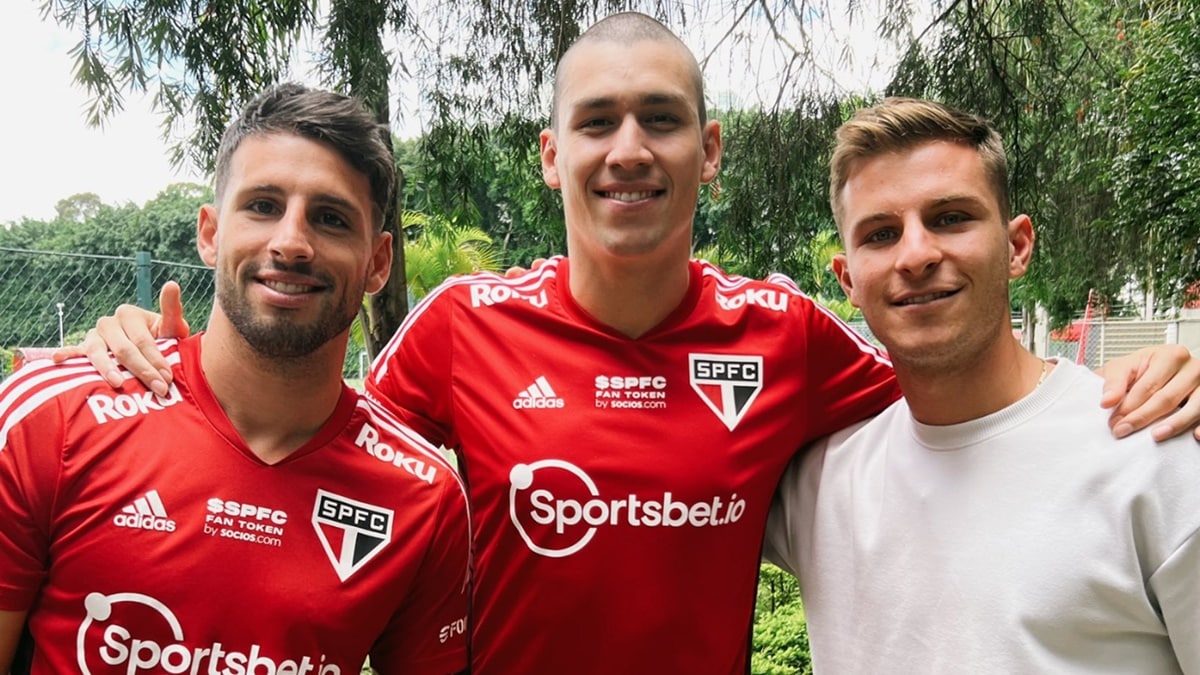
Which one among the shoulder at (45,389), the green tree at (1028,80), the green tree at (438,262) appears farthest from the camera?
the green tree at (438,262)

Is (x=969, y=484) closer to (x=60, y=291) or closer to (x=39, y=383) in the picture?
(x=39, y=383)

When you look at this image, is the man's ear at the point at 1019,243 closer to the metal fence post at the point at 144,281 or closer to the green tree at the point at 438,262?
the metal fence post at the point at 144,281

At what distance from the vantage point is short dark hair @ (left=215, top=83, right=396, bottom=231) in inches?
80.0

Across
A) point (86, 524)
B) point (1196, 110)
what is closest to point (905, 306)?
point (86, 524)

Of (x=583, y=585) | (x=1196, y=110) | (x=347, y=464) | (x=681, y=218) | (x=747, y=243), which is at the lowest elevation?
(x=583, y=585)

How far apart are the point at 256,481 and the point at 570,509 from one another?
2.32 feet

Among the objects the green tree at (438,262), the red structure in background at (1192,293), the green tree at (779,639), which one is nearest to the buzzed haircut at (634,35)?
the green tree at (779,639)

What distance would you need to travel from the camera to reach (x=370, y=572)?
197 centimetres

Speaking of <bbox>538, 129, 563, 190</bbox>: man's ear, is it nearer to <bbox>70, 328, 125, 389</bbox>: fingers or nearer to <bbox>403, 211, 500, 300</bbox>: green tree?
<bbox>70, 328, 125, 389</bbox>: fingers

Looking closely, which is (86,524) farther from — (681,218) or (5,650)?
(681,218)

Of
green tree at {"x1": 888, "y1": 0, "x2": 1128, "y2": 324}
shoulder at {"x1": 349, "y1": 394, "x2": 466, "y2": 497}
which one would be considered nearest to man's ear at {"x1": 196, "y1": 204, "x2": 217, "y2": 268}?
shoulder at {"x1": 349, "y1": 394, "x2": 466, "y2": 497}

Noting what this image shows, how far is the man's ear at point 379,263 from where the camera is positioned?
2.13m

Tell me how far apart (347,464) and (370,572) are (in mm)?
237

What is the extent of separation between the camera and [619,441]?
229cm
